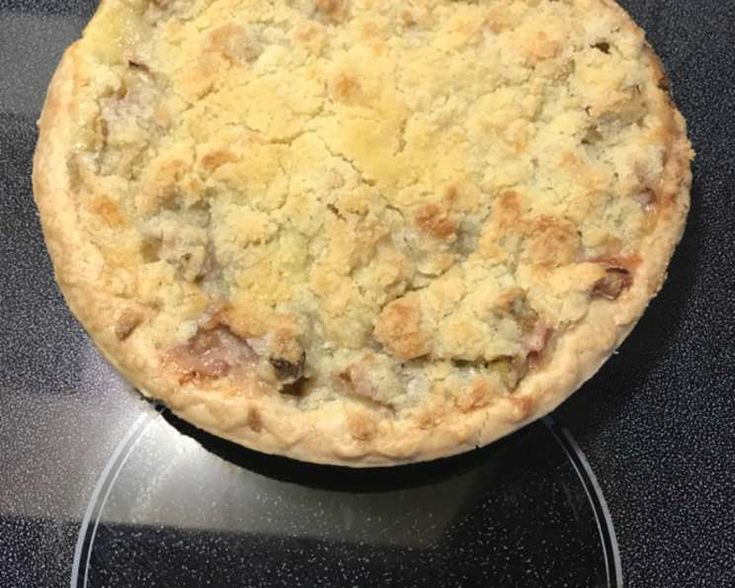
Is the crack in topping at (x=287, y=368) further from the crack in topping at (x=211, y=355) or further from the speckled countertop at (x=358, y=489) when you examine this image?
the speckled countertop at (x=358, y=489)

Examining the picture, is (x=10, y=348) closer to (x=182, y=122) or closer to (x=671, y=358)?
(x=182, y=122)

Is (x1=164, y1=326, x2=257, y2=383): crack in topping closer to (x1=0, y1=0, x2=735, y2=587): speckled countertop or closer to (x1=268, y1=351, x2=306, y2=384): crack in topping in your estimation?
(x1=268, y1=351, x2=306, y2=384): crack in topping

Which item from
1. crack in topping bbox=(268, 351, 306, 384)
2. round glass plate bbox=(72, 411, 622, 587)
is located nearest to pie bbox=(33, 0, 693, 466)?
crack in topping bbox=(268, 351, 306, 384)

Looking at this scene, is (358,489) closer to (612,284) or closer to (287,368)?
(287,368)

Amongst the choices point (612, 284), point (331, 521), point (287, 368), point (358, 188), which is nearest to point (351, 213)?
point (358, 188)

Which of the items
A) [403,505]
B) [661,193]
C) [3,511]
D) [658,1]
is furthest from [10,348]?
[658,1]
